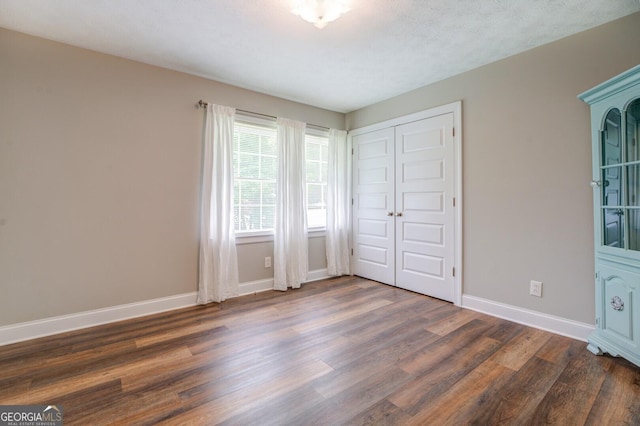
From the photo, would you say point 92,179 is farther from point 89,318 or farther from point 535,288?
point 535,288

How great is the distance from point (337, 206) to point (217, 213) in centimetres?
184

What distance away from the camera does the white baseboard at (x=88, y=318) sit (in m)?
2.37

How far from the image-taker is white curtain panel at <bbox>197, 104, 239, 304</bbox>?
10.5ft

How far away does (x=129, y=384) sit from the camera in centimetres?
179

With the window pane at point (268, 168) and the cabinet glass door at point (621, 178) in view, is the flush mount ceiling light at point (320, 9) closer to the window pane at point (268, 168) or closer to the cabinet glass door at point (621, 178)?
the window pane at point (268, 168)

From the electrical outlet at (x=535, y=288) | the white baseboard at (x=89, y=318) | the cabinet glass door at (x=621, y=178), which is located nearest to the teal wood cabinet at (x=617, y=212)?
the cabinet glass door at (x=621, y=178)

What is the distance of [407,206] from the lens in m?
3.71

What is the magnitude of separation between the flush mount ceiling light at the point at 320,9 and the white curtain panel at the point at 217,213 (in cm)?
162

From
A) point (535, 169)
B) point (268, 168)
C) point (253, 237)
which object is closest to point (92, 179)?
point (253, 237)

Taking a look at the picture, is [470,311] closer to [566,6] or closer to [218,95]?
[566,6]

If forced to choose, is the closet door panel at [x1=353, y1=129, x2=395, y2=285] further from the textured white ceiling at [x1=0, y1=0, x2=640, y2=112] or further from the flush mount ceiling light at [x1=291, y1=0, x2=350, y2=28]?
the flush mount ceiling light at [x1=291, y1=0, x2=350, y2=28]

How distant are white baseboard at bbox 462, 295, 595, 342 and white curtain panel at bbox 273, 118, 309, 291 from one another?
2086 millimetres

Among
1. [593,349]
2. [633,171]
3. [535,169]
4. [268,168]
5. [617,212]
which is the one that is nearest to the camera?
[633,171]

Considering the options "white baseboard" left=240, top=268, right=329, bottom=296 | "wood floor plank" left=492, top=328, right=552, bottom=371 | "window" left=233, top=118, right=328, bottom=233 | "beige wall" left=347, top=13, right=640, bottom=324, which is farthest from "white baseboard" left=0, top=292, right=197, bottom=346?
"beige wall" left=347, top=13, right=640, bottom=324
